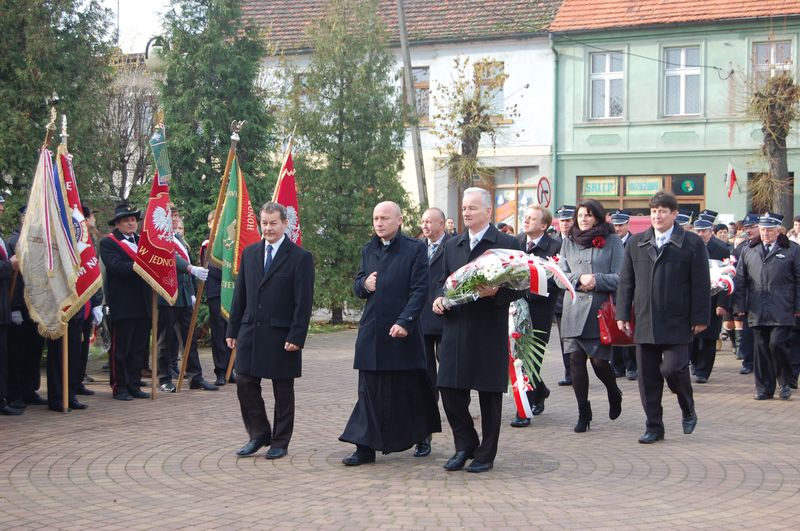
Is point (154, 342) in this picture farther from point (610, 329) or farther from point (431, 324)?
point (610, 329)

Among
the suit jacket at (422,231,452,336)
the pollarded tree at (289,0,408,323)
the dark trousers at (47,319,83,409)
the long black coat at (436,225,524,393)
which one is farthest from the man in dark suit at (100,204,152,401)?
the pollarded tree at (289,0,408,323)

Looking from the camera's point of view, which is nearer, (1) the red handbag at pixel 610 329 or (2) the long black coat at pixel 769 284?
(1) the red handbag at pixel 610 329

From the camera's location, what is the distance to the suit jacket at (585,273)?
9648 millimetres

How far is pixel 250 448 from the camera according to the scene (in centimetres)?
852

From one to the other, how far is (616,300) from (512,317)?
97 centimetres

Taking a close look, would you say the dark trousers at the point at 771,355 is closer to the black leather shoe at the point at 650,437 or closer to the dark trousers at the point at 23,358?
the black leather shoe at the point at 650,437

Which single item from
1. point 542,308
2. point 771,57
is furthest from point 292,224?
point 771,57

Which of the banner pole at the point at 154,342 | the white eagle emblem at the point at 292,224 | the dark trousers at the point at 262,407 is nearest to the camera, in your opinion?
the dark trousers at the point at 262,407

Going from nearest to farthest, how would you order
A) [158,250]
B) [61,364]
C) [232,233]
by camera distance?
[61,364] < [158,250] < [232,233]

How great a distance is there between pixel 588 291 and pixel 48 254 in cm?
541

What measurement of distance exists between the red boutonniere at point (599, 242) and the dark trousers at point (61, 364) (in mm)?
5422

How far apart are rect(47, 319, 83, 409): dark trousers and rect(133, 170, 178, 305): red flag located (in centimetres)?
90

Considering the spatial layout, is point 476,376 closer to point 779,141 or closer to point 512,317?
point 512,317

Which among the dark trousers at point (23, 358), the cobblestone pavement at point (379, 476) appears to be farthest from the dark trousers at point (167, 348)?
the dark trousers at point (23, 358)
